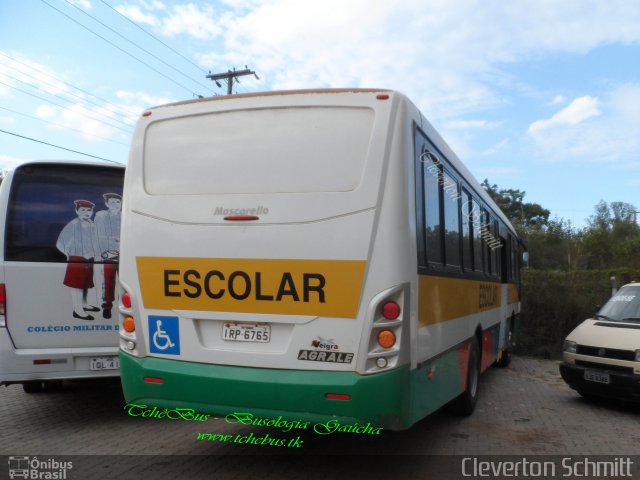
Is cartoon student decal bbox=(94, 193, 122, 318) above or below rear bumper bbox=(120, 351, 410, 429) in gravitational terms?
above

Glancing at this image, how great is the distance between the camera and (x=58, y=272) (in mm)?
6352

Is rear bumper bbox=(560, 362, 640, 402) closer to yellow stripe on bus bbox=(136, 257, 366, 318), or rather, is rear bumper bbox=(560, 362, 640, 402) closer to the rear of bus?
the rear of bus

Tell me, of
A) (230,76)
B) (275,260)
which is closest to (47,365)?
(275,260)

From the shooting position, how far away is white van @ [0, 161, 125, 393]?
6.09m

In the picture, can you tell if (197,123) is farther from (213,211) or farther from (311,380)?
(311,380)

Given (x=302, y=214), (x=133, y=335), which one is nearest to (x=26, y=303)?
(x=133, y=335)

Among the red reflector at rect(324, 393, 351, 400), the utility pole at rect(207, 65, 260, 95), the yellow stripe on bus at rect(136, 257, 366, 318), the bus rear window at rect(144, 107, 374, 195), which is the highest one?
the utility pole at rect(207, 65, 260, 95)

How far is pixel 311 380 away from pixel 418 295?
1018 millimetres

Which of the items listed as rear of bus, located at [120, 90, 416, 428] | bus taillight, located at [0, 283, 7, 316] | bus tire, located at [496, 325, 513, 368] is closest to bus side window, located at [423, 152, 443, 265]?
rear of bus, located at [120, 90, 416, 428]

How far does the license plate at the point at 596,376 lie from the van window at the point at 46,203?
6357mm

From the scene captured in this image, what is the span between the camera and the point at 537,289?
→ 15.4 m

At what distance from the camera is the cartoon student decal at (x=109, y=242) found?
6551 mm

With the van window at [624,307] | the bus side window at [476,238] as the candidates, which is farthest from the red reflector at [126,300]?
the van window at [624,307]

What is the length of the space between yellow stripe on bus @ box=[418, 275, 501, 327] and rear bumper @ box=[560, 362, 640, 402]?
142 centimetres
